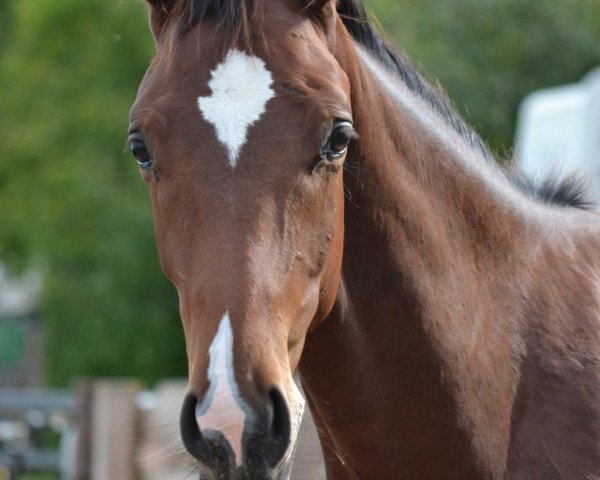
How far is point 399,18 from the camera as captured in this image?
54.5 ft

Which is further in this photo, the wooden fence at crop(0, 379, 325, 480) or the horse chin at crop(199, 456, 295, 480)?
the wooden fence at crop(0, 379, 325, 480)

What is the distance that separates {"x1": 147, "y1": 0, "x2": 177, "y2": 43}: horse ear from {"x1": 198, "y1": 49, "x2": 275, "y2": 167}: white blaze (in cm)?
35

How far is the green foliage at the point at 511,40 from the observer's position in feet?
56.0

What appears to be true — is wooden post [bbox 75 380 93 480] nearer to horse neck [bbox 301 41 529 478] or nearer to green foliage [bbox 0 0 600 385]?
horse neck [bbox 301 41 529 478]

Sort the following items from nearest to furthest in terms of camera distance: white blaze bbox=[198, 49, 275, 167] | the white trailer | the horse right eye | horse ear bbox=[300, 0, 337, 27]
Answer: white blaze bbox=[198, 49, 275, 167]
the horse right eye
horse ear bbox=[300, 0, 337, 27]
the white trailer

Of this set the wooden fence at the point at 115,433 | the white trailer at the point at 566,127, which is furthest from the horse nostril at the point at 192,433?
the white trailer at the point at 566,127

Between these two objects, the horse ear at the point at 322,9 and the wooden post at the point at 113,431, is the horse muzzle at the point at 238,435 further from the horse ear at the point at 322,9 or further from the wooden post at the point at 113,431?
the wooden post at the point at 113,431

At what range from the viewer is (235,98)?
8.99 feet

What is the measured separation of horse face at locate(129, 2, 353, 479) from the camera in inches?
97.8

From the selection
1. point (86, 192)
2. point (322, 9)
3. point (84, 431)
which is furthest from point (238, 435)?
point (86, 192)

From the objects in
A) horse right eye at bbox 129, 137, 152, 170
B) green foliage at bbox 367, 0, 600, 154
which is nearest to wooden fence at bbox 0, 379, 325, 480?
horse right eye at bbox 129, 137, 152, 170

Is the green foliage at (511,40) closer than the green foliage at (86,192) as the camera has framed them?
No

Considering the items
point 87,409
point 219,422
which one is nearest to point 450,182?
point 219,422

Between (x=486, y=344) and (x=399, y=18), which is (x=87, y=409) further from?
(x=399, y=18)
